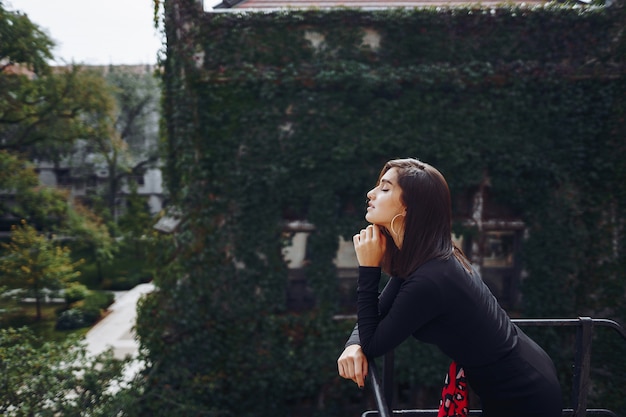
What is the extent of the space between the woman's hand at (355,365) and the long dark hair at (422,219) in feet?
1.25

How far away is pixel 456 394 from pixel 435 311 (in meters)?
0.53

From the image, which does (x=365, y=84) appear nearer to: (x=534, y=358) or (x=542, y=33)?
(x=542, y=33)

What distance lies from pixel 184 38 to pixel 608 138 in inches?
290

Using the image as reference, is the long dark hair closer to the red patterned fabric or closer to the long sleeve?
the long sleeve

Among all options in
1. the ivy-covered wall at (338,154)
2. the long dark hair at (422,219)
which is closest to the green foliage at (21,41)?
the ivy-covered wall at (338,154)

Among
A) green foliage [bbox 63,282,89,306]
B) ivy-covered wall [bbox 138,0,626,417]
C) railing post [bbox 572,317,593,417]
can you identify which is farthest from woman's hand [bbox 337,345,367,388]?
green foliage [bbox 63,282,89,306]

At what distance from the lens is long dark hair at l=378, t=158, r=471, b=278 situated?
1743mm

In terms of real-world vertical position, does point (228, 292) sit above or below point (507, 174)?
below

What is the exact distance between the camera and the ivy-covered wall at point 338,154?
22.8 feet

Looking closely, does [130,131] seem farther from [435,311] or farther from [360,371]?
[435,311]

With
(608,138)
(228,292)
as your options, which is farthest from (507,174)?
(228,292)

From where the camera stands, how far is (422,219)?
70.1 inches

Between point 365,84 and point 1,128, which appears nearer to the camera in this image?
point 365,84

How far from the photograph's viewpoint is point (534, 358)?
178 cm
